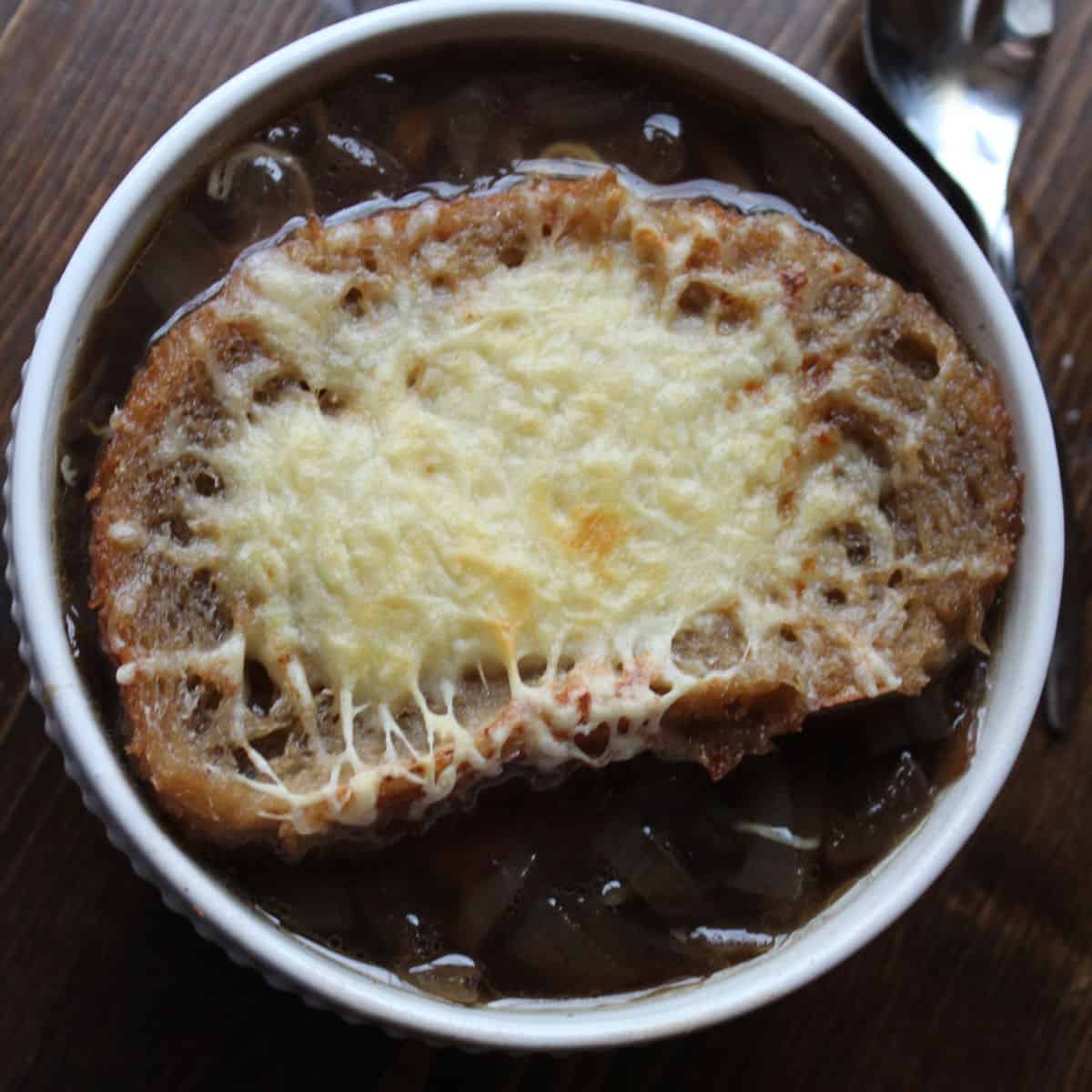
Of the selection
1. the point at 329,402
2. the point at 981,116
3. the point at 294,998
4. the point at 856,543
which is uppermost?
the point at 981,116

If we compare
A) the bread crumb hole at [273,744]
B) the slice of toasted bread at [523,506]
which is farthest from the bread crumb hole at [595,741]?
the bread crumb hole at [273,744]

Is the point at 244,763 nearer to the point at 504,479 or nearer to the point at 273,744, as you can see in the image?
the point at 273,744

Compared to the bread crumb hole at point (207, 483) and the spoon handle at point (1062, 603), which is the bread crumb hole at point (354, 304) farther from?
the spoon handle at point (1062, 603)

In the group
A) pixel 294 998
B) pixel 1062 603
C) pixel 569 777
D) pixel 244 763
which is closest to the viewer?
pixel 244 763

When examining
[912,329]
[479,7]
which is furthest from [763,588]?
[479,7]

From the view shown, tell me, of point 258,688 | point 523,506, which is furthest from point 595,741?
point 258,688

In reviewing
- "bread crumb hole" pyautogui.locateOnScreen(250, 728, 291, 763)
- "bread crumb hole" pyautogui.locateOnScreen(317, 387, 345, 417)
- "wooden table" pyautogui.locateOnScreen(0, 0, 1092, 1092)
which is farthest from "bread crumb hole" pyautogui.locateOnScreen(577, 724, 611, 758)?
"wooden table" pyautogui.locateOnScreen(0, 0, 1092, 1092)
